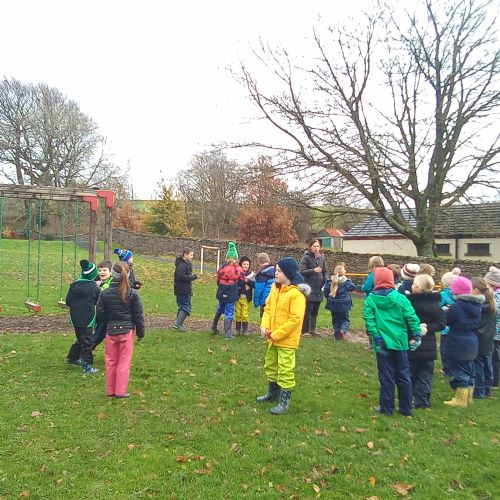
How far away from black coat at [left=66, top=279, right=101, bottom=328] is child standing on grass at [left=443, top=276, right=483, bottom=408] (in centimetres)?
546

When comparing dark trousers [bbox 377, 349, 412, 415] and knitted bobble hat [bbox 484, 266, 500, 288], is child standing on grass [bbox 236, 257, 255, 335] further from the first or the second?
knitted bobble hat [bbox 484, 266, 500, 288]

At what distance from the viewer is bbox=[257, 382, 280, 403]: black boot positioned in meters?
6.14

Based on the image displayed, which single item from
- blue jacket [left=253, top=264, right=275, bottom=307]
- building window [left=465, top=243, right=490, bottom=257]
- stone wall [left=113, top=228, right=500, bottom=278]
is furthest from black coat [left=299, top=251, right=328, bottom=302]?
building window [left=465, top=243, right=490, bottom=257]

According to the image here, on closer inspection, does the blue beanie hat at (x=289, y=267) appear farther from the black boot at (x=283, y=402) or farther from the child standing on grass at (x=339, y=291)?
the child standing on grass at (x=339, y=291)

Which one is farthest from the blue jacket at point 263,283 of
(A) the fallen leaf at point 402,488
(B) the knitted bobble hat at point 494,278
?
(A) the fallen leaf at point 402,488

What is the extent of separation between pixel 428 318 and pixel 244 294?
14.9 ft

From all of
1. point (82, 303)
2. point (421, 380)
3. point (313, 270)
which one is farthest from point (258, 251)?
point (421, 380)

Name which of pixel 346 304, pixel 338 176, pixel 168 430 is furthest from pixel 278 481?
pixel 338 176

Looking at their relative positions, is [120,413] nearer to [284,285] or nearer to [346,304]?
[284,285]

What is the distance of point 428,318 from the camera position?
636 cm

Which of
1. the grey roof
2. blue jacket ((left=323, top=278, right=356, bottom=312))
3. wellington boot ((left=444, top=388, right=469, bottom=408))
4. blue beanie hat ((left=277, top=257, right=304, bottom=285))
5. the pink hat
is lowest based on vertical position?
wellington boot ((left=444, top=388, right=469, bottom=408))

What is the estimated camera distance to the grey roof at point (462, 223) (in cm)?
2383

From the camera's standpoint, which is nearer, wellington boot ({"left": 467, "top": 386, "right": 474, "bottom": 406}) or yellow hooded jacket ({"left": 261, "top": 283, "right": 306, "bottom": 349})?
yellow hooded jacket ({"left": 261, "top": 283, "right": 306, "bottom": 349})

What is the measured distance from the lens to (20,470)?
4.05 metres
